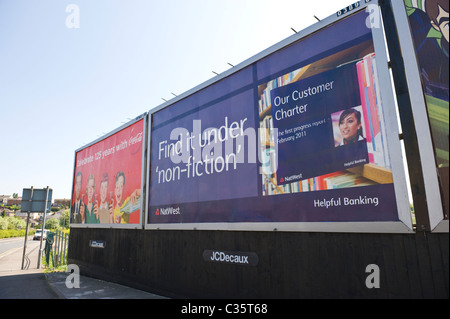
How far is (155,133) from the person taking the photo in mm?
8000

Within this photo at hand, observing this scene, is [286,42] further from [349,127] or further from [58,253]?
[58,253]

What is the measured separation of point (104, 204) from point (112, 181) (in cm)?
86

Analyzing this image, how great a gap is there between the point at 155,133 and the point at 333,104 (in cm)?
505

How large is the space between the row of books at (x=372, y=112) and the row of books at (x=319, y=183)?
317 mm

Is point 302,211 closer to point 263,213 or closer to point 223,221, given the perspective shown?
point 263,213

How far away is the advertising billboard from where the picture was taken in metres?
3.86

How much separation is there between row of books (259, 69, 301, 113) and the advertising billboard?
0.06 feet

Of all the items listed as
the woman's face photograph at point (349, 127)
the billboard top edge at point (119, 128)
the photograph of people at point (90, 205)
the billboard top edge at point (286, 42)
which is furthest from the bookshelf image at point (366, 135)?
the photograph of people at point (90, 205)

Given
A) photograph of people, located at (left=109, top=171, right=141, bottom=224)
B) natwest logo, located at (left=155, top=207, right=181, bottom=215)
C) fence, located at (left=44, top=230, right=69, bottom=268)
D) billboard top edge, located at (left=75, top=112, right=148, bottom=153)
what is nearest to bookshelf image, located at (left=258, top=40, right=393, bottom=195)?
natwest logo, located at (left=155, top=207, right=181, bottom=215)

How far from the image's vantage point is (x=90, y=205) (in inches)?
411
